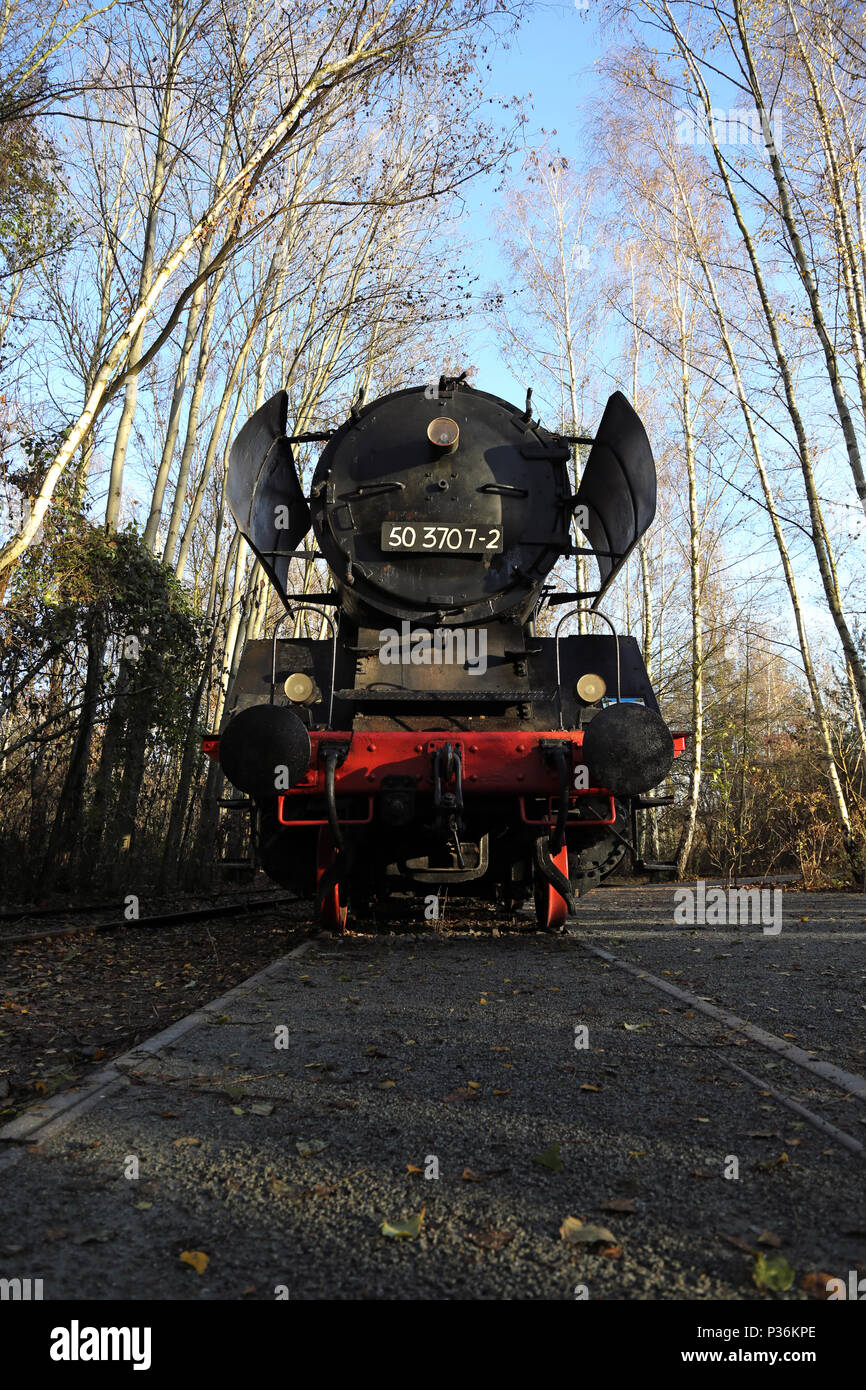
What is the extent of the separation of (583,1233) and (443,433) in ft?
16.4

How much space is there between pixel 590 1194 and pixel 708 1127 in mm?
482

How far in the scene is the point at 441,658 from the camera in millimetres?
5734

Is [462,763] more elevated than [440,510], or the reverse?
[440,510]

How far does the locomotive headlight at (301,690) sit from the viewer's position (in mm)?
5637

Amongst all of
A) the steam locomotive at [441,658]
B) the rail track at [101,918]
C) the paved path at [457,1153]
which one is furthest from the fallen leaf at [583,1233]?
the rail track at [101,918]

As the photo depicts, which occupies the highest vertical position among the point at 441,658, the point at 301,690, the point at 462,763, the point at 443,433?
the point at 443,433

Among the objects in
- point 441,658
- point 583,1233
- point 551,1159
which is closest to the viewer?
point 583,1233

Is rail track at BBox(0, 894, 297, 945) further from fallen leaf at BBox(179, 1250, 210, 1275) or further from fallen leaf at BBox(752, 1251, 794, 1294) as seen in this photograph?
fallen leaf at BBox(752, 1251, 794, 1294)

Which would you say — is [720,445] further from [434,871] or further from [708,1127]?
[708,1127]

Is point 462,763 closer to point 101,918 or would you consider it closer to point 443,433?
point 443,433

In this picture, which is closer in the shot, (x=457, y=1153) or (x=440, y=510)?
(x=457, y=1153)

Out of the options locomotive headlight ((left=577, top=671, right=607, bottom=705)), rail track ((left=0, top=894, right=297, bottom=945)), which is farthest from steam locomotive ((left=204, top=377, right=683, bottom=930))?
rail track ((left=0, top=894, right=297, bottom=945))

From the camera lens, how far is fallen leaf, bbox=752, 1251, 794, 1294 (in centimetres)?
143

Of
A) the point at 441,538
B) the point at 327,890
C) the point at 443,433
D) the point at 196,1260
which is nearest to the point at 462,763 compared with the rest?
the point at 327,890
